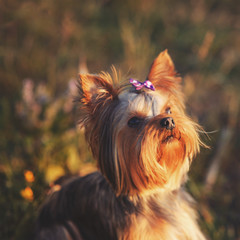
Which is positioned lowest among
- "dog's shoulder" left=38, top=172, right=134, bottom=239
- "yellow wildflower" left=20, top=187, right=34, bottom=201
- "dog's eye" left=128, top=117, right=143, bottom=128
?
"dog's shoulder" left=38, top=172, right=134, bottom=239

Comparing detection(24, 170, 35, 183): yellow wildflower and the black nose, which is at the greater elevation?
the black nose

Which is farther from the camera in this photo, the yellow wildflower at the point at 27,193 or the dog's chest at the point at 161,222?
the yellow wildflower at the point at 27,193

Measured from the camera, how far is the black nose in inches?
67.9

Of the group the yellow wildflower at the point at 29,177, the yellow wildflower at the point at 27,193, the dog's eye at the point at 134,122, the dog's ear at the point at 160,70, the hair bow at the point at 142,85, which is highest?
the dog's ear at the point at 160,70

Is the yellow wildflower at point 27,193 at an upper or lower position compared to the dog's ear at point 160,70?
lower

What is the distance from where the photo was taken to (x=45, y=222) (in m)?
2.43

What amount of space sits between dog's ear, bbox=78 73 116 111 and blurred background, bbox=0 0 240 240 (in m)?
0.30

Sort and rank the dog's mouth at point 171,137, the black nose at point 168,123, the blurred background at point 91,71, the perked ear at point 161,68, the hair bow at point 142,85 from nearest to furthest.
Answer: the black nose at point 168,123 < the dog's mouth at point 171,137 < the hair bow at point 142,85 < the perked ear at point 161,68 < the blurred background at point 91,71

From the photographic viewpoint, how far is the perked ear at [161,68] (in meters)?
2.08

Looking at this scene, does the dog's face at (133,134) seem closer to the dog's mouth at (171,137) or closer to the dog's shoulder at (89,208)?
the dog's mouth at (171,137)

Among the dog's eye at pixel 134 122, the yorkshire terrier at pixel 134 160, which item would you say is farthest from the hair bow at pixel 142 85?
the dog's eye at pixel 134 122

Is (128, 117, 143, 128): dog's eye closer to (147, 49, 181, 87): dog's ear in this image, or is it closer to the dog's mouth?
the dog's mouth

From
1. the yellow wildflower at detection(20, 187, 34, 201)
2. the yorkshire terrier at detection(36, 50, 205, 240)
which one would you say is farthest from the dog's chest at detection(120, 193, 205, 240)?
the yellow wildflower at detection(20, 187, 34, 201)

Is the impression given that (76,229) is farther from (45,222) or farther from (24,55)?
→ (24,55)
